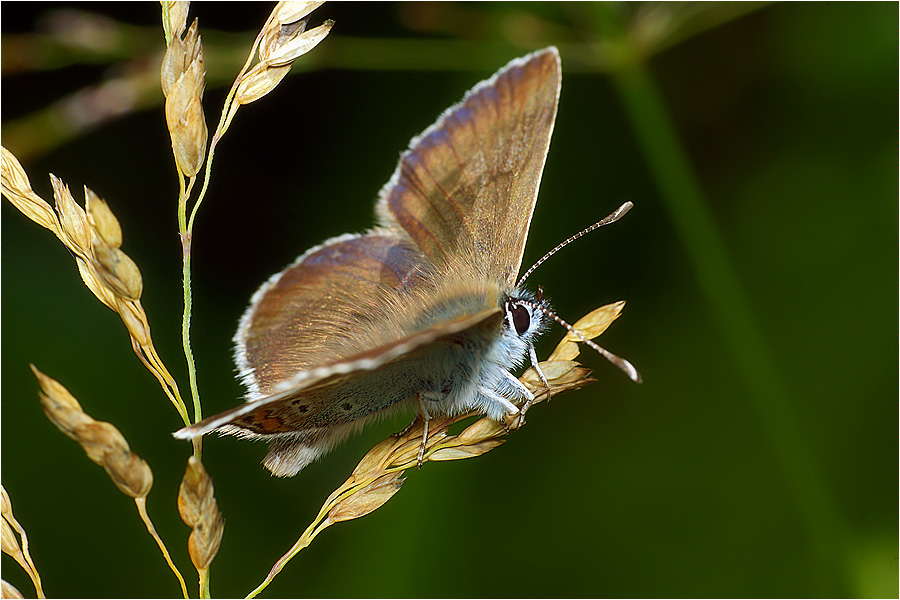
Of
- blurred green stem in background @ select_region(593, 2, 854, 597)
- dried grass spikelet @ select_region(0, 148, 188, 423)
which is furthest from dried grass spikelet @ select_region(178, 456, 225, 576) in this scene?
blurred green stem in background @ select_region(593, 2, 854, 597)

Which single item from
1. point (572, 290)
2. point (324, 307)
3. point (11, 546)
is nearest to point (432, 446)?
point (324, 307)

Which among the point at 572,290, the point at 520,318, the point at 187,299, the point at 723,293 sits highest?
the point at 187,299

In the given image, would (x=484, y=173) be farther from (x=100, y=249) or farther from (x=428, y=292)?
(x=100, y=249)

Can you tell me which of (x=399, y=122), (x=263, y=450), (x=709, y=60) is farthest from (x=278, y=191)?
(x=709, y=60)

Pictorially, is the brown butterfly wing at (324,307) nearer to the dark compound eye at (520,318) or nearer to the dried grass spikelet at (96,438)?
the dark compound eye at (520,318)

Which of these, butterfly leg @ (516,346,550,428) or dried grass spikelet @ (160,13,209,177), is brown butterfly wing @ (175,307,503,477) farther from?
dried grass spikelet @ (160,13,209,177)

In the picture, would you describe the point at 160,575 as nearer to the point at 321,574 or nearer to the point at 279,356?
the point at 321,574

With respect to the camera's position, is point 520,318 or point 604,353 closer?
point 604,353
